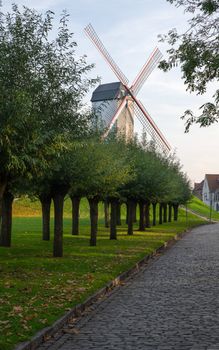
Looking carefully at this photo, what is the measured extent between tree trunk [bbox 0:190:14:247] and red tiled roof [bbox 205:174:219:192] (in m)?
160

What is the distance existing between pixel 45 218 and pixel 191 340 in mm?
28897

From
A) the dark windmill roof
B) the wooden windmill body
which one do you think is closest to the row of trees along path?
the wooden windmill body

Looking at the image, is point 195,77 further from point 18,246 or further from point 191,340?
point 18,246

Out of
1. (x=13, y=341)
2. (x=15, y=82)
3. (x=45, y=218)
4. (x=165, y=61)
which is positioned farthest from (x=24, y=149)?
(x=45, y=218)

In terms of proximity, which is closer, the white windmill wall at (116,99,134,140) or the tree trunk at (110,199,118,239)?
the tree trunk at (110,199,118,239)

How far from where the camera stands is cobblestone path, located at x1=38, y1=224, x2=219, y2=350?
9430 millimetres

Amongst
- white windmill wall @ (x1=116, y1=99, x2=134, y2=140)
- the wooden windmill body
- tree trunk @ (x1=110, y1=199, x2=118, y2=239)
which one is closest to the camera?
tree trunk @ (x1=110, y1=199, x2=118, y2=239)

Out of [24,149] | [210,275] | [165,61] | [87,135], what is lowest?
[210,275]

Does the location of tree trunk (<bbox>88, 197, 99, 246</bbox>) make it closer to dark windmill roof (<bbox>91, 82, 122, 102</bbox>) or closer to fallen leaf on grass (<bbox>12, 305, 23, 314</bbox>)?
fallen leaf on grass (<bbox>12, 305, 23, 314</bbox>)

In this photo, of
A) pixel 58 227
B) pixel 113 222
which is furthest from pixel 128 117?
pixel 58 227

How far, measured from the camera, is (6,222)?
31.2 m

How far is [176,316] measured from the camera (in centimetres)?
1202

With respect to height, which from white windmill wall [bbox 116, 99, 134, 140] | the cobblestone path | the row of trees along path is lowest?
the cobblestone path

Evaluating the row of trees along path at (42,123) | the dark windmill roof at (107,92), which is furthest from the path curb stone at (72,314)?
the dark windmill roof at (107,92)
